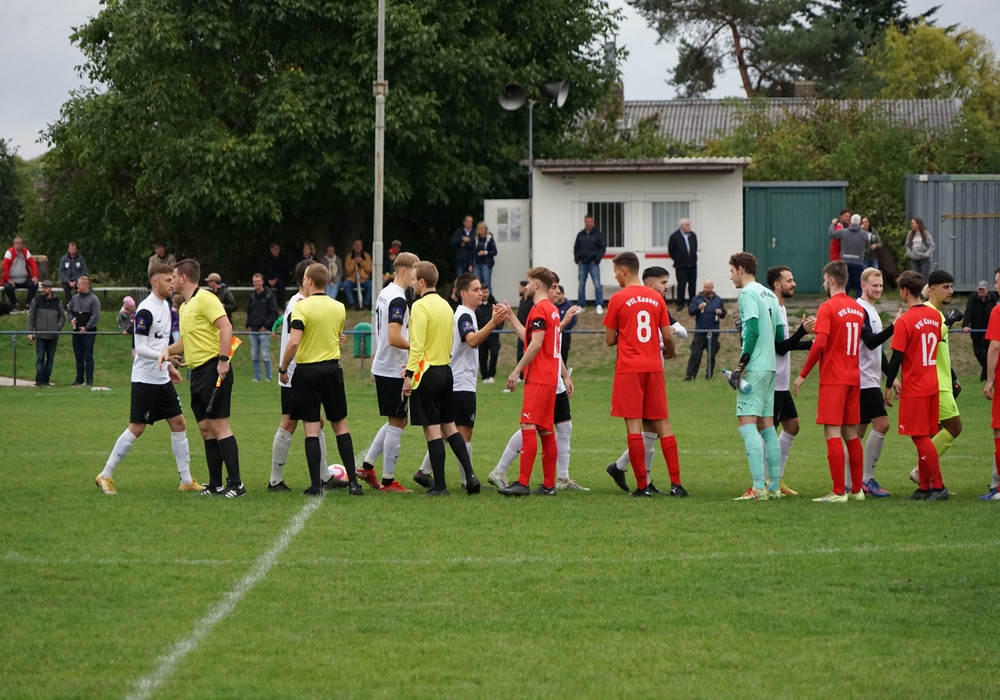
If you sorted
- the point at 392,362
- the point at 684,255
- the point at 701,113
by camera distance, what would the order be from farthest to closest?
the point at 701,113 → the point at 684,255 → the point at 392,362

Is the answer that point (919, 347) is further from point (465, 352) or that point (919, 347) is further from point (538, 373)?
point (465, 352)

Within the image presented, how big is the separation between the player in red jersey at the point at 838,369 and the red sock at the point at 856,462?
0.04 ft

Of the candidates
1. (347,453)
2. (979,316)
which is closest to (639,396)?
(347,453)

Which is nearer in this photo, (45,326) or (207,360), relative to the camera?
(207,360)

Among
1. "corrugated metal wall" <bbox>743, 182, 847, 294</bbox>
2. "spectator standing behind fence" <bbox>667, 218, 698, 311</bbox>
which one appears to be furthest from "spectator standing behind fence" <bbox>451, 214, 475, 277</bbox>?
"corrugated metal wall" <bbox>743, 182, 847, 294</bbox>

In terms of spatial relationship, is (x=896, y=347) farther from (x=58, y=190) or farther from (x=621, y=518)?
(x=58, y=190)

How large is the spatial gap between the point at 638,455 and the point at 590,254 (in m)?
17.4

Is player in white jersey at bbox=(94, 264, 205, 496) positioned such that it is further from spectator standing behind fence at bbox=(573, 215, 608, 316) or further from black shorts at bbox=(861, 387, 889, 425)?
spectator standing behind fence at bbox=(573, 215, 608, 316)

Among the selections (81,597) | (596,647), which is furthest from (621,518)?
(81,597)

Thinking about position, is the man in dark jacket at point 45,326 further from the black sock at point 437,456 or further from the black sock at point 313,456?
the black sock at point 437,456

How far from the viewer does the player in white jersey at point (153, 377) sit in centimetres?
1081

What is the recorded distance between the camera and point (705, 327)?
24.5m

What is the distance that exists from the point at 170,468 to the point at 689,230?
1712 centimetres

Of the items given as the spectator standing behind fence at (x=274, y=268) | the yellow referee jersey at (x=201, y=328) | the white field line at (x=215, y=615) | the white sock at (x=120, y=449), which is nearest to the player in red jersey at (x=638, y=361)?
the white field line at (x=215, y=615)
